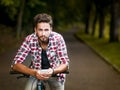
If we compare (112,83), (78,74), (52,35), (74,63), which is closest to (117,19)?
(74,63)

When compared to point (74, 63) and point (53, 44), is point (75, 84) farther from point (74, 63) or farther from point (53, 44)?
Result: point (53, 44)

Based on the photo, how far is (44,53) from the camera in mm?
5246

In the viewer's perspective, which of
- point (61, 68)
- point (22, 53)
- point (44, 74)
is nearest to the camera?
point (44, 74)

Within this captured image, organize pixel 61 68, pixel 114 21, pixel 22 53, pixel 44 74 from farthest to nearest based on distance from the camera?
pixel 114 21
pixel 22 53
pixel 61 68
pixel 44 74

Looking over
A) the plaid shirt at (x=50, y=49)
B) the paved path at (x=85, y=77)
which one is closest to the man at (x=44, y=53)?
the plaid shirt at (x=50, y=49)

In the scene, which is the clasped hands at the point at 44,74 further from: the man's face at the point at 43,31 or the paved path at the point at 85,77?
the paved path at the point at 85,77

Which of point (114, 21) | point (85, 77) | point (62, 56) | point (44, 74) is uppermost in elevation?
point (114, 21)

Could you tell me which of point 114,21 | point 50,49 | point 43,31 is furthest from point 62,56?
point 114,21

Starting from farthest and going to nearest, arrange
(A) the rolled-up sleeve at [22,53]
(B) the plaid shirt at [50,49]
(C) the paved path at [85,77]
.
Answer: (C) the paved path at [85,77] → (B) the plaid shirt at [50,49] → (A) the rolled-up sleeve at [22,53]

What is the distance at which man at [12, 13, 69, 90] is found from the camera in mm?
5004

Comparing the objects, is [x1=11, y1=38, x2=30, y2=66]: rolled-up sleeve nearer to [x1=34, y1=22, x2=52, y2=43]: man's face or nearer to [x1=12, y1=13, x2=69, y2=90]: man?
[x1=12, y1=13, x2=69, y2=90]: man

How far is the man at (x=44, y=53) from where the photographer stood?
500 cm

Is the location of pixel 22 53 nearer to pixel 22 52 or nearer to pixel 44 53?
pixel 22 52

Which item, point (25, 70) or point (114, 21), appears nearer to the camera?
point (25, 70)
